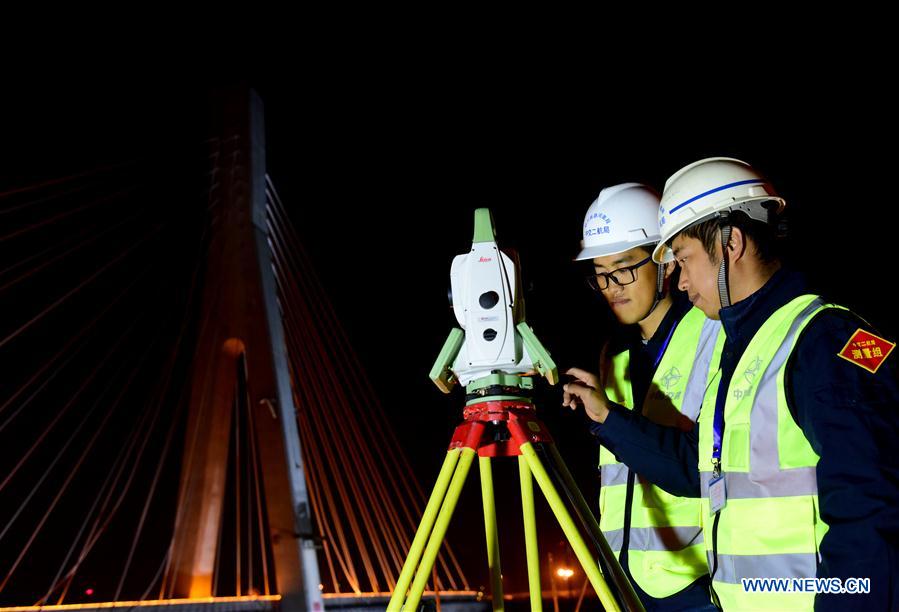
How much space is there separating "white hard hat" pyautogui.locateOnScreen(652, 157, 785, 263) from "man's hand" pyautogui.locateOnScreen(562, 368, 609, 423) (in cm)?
48

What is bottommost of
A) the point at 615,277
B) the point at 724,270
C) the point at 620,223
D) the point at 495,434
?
the point at 495,434

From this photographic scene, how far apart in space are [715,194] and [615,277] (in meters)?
0.81

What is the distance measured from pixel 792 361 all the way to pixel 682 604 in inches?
36.5

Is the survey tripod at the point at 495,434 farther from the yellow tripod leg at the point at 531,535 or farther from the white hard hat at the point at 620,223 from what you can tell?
the white hard hat at the point at 620,223

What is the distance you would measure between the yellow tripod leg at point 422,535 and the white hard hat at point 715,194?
0.91m

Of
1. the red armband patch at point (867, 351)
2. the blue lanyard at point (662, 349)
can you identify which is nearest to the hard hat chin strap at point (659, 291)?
the blue lanyard at point (662, 349)

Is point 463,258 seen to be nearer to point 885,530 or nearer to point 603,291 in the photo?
point 603,291

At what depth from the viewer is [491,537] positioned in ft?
7.29

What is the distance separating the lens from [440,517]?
1.98 m

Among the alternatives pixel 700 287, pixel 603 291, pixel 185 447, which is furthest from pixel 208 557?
pixel 700 287

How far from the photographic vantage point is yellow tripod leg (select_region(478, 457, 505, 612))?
Answer: 2180mm

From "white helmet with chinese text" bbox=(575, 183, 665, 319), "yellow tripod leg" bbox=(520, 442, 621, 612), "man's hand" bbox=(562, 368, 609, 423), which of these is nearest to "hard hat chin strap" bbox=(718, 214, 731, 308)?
"man's hand" bbox=(562, 368, 609, 423)

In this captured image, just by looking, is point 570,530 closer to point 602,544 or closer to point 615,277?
point 602,544

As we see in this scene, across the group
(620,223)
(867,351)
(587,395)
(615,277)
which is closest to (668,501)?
(587,395)
